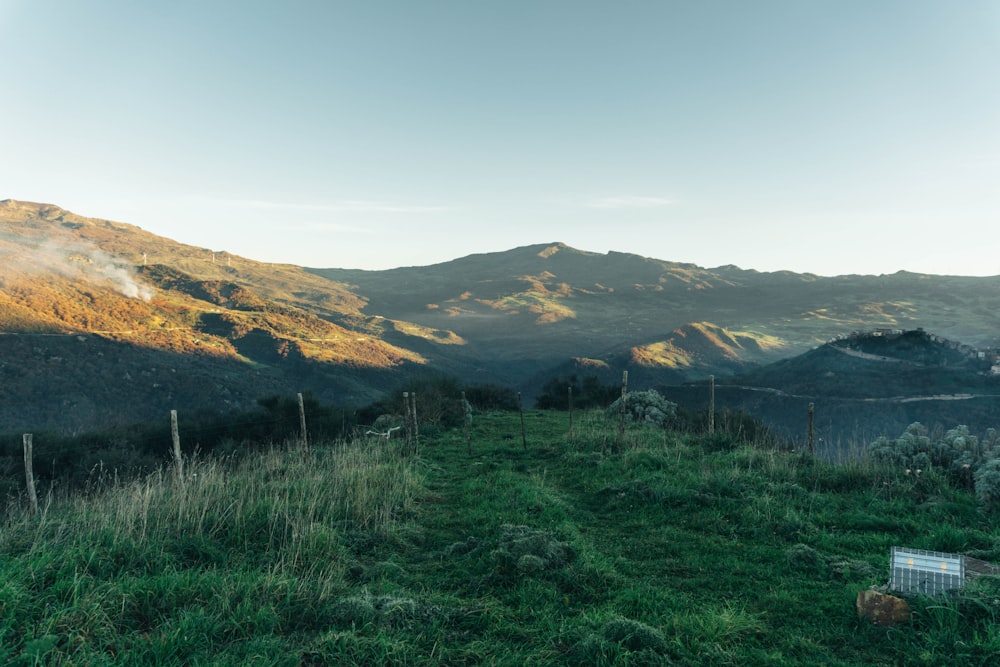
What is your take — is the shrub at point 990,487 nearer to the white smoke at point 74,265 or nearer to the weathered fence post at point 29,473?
the weathered fence post at point 29,473

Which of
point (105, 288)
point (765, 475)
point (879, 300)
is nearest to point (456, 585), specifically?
point (765, 475)

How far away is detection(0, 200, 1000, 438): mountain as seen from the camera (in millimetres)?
56344

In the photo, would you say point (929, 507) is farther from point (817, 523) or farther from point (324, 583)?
point (324, 583)

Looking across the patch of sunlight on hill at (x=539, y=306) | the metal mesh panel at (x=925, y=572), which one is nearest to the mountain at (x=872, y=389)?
the metal mesh panel at (x=925, y=572)

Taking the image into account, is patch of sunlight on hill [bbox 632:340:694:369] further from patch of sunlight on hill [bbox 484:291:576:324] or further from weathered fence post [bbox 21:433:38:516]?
weathered fence post [bbox 21:433:38:516]

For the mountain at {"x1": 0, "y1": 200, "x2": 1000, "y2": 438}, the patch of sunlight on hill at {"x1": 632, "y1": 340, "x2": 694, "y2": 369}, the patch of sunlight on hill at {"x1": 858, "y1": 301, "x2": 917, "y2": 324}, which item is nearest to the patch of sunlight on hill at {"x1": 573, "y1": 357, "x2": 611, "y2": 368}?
the mountain at {"x1": 0, "y1": 200, "x2": 1000, "y2": 438}

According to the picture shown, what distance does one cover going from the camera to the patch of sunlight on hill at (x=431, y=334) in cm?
14100

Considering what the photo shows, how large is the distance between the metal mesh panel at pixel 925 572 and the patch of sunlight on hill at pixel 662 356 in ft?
301

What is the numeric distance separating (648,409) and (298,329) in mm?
86949

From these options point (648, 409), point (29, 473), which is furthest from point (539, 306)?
point (29, 473)

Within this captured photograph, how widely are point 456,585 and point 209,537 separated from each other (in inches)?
135

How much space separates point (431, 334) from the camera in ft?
486

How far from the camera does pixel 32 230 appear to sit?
492 ft

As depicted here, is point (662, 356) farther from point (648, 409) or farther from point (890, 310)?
point (890, 310)
